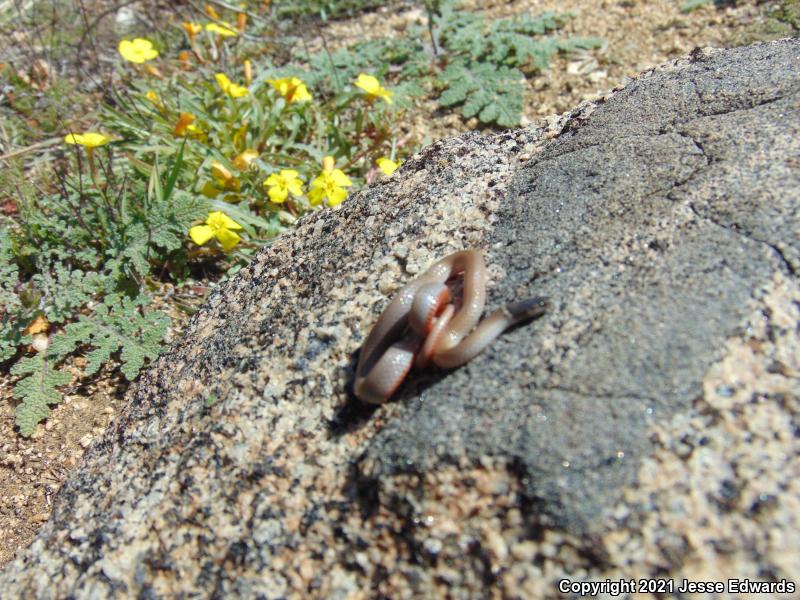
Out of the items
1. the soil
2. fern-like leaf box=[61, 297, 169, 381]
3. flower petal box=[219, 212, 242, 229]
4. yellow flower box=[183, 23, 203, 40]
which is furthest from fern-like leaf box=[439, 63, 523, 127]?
fern-like leaf box=[61, 297, 169, 381]

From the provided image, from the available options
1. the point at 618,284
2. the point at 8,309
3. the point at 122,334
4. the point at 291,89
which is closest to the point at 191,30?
the point at 291,89

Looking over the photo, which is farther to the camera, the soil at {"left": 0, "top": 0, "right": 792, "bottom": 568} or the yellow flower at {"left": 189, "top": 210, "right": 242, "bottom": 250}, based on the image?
the yellow flower at {"left": 189, "top": 210, "right": 242, "bottom": 250}

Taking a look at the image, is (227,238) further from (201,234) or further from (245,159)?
(245,159)

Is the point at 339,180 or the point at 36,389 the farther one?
the point at 339,180

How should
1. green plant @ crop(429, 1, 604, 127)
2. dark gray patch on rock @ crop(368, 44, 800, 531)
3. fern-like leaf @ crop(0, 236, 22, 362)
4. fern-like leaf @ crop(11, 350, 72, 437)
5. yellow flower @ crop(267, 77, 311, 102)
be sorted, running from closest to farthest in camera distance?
dark gray patch on rock @ crop(368, 44, 800, 531) → fern-like leaf @ crop(11, 350, 72, 437) → fern-like leaf @ crop(0, 236, 22, 362) → yellow flower @ crop(267, 77, 311, 102) → green plant @ crop(429, 1, 604, 127)

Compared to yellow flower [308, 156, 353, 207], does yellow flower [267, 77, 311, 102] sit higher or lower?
higher

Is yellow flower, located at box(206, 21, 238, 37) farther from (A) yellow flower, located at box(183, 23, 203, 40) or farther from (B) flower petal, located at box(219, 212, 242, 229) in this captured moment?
(B) flower petal, located at box(219, 212, 242, 229)

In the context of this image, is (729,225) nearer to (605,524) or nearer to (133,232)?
(605,524)
